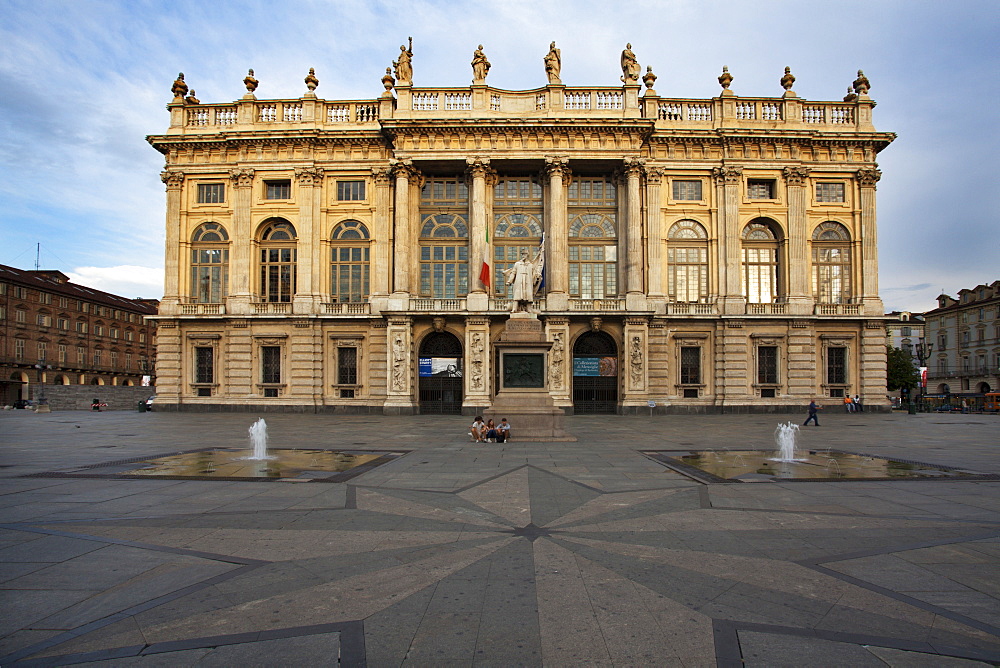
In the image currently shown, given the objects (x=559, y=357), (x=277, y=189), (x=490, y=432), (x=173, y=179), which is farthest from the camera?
(x=277, y=189)

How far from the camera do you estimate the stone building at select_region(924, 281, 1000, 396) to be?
243 ft

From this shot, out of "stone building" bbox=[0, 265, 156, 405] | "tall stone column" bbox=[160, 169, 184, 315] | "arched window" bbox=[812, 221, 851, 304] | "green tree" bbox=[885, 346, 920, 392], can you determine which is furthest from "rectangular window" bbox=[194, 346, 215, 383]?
"green tree" bbox=[885, 346, 920, 392]

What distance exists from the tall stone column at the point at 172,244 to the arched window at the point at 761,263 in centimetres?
3959

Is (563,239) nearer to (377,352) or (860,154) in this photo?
(377,352)

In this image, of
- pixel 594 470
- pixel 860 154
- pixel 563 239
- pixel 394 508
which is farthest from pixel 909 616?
pixel 860 154

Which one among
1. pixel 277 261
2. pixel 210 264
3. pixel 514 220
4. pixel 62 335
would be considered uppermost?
pixel 514 220

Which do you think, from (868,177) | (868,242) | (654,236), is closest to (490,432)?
(654,236)

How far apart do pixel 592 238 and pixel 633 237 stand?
3043 millimetres

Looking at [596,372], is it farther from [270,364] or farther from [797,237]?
[270,364]

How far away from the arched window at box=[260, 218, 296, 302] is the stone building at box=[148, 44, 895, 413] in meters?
0.14

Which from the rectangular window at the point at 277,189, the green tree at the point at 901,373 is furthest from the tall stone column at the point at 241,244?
the green tree at the point at 901,373

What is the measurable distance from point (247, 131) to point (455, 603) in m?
41.5

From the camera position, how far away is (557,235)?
124 ft

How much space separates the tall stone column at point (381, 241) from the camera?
1521 inches
